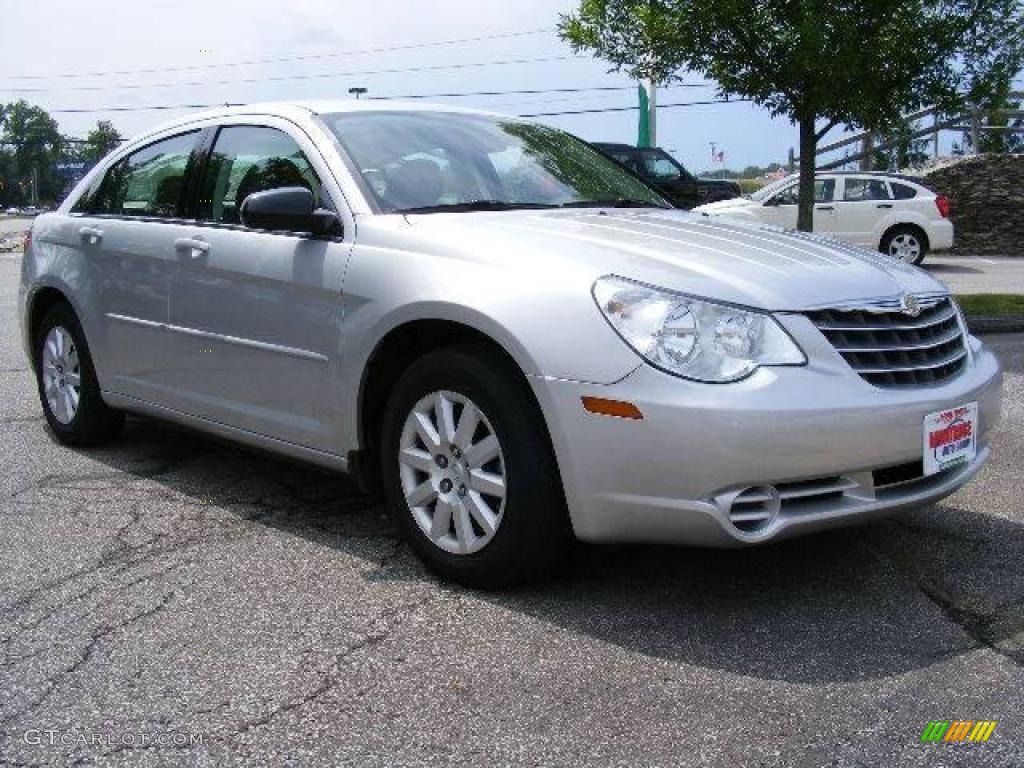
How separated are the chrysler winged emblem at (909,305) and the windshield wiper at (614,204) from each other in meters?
1.37

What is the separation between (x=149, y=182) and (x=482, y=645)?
306 cm

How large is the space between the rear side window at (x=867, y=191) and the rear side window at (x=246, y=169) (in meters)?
15.9

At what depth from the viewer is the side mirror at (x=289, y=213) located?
172 inches

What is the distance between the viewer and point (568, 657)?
3504 millimetres

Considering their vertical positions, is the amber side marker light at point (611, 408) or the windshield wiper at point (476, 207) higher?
the windshield wiper at point (476, 207)

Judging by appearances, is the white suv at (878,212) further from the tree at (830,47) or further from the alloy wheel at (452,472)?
the alloy wheel at (452,472)

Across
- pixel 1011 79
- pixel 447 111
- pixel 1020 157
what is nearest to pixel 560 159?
pixel 447 111

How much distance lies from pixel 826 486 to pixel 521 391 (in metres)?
0.94

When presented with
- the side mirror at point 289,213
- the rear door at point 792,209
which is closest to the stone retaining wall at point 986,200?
the rear door at point 792,209

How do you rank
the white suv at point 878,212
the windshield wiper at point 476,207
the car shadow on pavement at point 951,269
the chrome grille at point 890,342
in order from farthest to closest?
1. the white suv at point 878,212
2. the car shadow on pavement at point 951,269
3. the windshield wiper at point 476,207
4. the chrome grille at point 890,342

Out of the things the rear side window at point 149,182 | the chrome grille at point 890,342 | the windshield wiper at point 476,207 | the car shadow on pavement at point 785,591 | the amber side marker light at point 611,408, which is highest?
the rear side window at point 149,182

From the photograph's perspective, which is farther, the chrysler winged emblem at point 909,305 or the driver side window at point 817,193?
the driver side window at point 817,193

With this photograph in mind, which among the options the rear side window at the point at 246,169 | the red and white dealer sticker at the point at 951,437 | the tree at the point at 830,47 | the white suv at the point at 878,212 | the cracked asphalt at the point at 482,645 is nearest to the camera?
the cracked asphalt at the point at 482,645

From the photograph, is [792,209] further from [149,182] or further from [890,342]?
[890,342]
